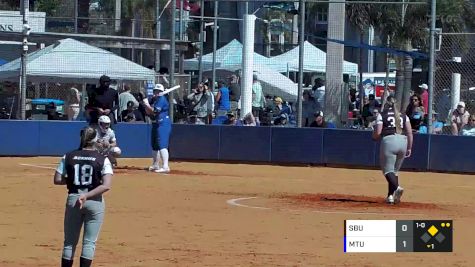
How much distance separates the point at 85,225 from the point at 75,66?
19088mm

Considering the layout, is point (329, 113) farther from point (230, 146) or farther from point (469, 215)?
point (469, 215)

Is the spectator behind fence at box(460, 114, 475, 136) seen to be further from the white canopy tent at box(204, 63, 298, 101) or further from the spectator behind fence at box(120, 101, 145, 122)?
→ the white canopy tent at box(204, 63, 298, 101)

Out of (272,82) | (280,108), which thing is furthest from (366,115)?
(272,82)

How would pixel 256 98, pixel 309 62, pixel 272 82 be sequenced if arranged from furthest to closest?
pixel 309 62, pixel 272 82, pixel 256 98

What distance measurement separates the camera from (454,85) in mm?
26406

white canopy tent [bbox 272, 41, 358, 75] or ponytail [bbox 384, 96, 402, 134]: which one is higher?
white canopy tent [bbox 272, 41, 358, 75]

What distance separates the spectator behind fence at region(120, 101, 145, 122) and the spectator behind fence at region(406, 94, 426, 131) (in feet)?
21.4

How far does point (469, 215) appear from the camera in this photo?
1722cm

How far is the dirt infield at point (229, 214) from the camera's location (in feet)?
41.7

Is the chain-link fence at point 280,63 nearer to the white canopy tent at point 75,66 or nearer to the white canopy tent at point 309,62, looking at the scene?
the white canopy tent at point 309,62

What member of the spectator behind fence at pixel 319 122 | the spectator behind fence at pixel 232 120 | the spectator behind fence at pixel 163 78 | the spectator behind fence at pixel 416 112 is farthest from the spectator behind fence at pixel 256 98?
the spectator behind fence at pixel 416 112

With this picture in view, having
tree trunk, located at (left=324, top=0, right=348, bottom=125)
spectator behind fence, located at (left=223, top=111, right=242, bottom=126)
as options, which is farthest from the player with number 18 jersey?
tree trunk, located at (left=324, top=0, right=348, bottom=125)

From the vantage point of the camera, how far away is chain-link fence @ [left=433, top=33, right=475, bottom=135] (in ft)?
86.0

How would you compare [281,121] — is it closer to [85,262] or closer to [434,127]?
[434,127]
